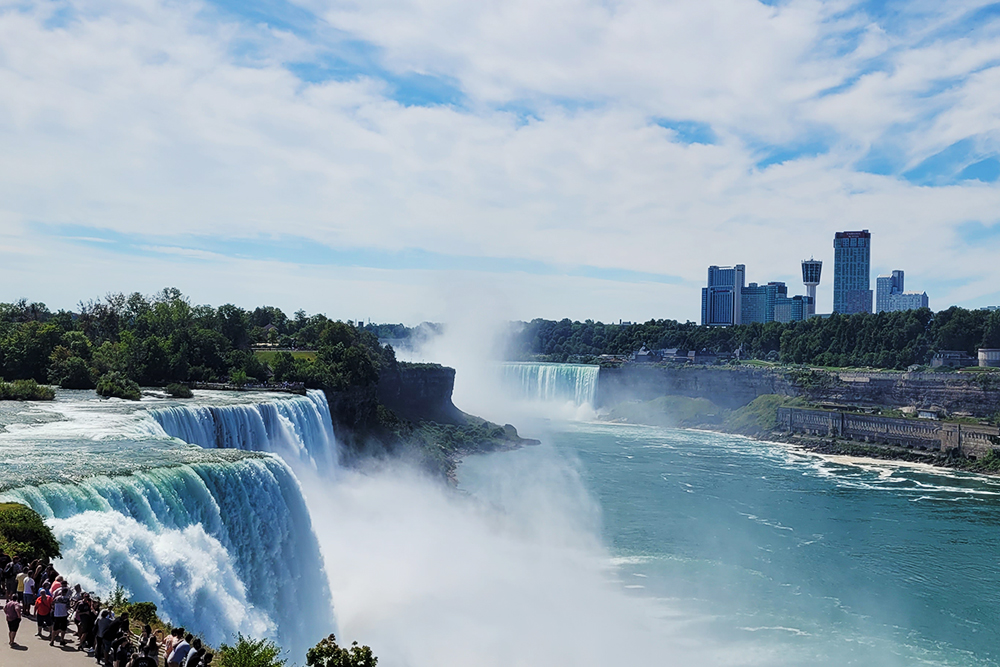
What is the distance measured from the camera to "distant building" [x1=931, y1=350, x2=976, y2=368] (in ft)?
222

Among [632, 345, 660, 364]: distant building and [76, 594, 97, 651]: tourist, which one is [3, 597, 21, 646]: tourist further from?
A: [632, 345, 660, 364]: distant building

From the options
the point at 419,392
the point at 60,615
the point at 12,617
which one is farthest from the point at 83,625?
the point at 419,392

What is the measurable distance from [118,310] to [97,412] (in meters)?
25.6

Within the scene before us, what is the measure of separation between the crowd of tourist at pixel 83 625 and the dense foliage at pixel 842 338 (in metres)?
74.4

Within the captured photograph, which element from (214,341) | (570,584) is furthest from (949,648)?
(214,341)

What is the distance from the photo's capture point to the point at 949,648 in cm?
1783

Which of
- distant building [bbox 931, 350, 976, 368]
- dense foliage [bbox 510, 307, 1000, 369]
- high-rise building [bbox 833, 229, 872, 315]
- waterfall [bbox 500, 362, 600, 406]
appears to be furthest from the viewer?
high-rise building [bbox 833, 229, 872, 315]

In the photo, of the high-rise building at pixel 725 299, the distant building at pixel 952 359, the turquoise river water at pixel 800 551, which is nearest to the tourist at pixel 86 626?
the turquoise river water at pixel 800 551

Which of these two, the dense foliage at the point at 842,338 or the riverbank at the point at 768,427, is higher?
the dense foliage at the point at 842,338

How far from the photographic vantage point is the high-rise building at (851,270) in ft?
615

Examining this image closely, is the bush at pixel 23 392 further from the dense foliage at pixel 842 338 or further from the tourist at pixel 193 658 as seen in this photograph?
the dense foliage at pixel 842 338

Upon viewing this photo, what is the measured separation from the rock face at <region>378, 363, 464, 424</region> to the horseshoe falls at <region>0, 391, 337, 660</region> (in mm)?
25912

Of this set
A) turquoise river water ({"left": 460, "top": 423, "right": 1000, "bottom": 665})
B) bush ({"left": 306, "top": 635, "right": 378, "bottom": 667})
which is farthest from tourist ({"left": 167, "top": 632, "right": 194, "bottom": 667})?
turquoise river water ({"left": 460, "top": 423, "right": 1000, "bottom": 665})

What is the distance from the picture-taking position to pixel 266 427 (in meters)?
23.6
